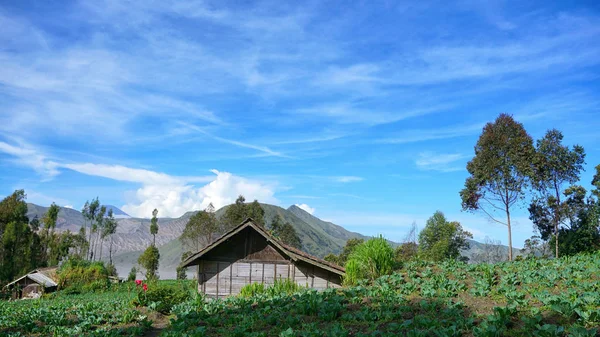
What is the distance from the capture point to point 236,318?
440 inches

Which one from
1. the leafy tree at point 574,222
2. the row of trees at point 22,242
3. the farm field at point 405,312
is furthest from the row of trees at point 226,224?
the farm field at point 405,312

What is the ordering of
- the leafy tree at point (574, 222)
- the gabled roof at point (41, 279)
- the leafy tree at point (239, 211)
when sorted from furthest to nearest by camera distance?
the leafy tree at point (239, 211), the gabled roof at point (41, 279), the leafy tree at point (574, 222)

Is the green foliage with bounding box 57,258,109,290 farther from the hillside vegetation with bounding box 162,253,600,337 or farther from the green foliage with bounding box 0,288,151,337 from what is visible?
the hillside vegetation with bounding box 162,253,600,337

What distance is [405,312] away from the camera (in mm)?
9922

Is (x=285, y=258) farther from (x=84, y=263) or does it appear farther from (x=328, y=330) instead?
(x=84, y=263)

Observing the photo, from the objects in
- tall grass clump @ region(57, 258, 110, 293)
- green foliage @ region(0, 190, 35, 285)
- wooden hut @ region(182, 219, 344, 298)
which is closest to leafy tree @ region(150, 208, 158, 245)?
green foliage @ region(0, 190, 35, 285)

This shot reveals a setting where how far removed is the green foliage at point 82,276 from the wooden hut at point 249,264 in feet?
89.8

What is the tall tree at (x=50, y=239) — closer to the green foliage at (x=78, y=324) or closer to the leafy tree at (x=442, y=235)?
the leafy tree at (x=442, y=235)

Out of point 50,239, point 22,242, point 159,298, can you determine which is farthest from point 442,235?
point 50,239

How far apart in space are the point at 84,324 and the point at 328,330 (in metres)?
7.63

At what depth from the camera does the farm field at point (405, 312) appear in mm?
8273

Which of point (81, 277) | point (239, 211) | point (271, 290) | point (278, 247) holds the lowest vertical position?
point (81, 277)

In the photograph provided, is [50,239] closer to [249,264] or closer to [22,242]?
[22,242]

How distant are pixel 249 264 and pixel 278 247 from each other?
1.69 m
